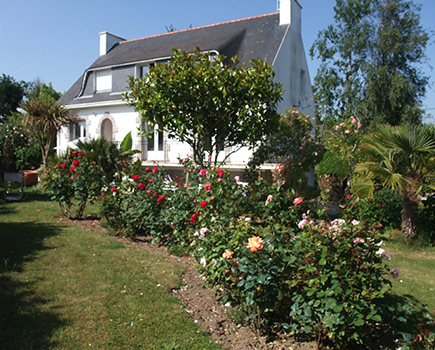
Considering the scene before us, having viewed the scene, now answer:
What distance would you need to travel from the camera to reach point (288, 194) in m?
5.22

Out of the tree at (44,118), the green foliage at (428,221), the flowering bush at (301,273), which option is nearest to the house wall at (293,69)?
the green foliage at (428,221)

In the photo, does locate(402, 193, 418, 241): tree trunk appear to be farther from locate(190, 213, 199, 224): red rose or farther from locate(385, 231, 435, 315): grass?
locate(190, 213, 199, 224): red rose

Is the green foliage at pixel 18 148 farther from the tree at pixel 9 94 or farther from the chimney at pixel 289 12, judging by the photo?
the tree at pixel 9 94

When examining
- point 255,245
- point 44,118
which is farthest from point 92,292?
point 44,118

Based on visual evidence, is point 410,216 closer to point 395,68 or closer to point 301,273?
point 301,273

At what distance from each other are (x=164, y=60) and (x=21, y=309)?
15801 mm

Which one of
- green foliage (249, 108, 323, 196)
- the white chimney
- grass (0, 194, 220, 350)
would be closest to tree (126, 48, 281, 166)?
green foliage (249, 108, 323, 196)

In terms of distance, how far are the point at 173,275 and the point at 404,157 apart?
6.03 metres

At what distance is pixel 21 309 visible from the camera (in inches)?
159

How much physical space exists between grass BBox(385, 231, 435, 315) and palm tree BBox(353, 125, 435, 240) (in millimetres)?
384

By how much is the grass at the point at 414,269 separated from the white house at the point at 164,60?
8.02 m

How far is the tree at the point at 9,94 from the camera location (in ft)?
125

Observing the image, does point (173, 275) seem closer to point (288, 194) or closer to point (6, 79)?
point (288, 194)

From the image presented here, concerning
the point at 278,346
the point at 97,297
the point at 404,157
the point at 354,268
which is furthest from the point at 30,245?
the point at 404,157
